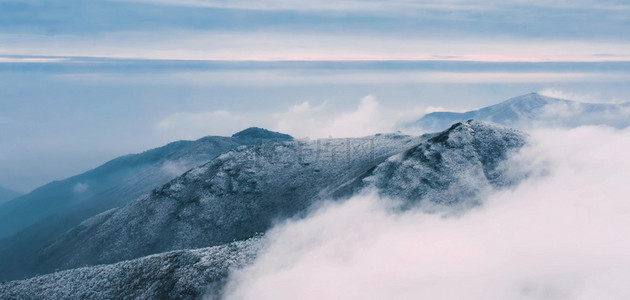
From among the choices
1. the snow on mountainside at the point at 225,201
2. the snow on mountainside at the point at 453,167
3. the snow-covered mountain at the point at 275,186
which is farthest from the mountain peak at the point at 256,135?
the snow on mountainside at the point at 453,167

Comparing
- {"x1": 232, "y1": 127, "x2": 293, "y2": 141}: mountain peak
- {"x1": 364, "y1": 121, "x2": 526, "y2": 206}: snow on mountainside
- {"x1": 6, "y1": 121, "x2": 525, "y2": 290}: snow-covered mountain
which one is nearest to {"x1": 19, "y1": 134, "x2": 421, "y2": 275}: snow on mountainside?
{"x1": 6, "y1": 121, "x2": 525, "y2": 290}: snow-covered mountain

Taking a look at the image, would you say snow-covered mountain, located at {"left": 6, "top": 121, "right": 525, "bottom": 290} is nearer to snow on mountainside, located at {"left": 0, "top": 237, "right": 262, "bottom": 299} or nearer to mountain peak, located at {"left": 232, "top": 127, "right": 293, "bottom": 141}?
snow on mountainside, located at {"left": 0, "top": 237, "right": 262, "bottom": 299}

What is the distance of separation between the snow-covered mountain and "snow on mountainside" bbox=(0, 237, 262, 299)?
68.5ft

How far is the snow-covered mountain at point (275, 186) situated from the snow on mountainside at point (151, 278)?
821 inches

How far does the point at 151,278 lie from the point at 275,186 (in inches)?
1546

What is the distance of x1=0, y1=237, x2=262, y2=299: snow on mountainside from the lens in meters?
51.7

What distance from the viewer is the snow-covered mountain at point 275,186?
76750mm

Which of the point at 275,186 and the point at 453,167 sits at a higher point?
the point at 453,167

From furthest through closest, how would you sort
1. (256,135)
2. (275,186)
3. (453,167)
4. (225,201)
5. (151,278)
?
1. (256,135)
2. (275,186)
3. (225,201)
4. (453,167)
5. (151,278)

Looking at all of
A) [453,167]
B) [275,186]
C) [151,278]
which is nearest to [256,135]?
[275,186]

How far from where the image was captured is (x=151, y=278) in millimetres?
54500

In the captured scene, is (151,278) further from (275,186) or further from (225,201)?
(275,186)

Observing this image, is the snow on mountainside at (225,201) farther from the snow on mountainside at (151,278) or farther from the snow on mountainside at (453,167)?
the snow on mountainside at (151,278)

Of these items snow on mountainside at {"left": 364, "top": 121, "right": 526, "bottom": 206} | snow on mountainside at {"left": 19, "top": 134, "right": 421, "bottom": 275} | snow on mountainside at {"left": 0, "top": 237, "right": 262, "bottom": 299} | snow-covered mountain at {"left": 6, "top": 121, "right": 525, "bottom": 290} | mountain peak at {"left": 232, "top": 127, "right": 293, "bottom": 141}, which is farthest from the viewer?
mountain peak at {"left": 232, "top": 127, "right": 293, "bottom": 141}
